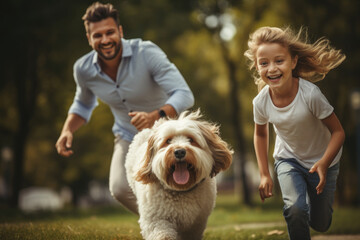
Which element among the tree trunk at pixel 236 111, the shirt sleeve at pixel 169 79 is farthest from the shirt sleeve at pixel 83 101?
the tree trunk at pixel 236 111

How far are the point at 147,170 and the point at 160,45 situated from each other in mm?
15637

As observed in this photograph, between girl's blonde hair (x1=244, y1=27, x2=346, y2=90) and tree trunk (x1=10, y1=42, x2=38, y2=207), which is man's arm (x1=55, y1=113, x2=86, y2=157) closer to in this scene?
girl's blonde hair (x1=244, y1=27, x2=346, y2=90)

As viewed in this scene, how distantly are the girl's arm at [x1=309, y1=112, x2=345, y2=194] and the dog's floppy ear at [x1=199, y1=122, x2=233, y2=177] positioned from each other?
86cm

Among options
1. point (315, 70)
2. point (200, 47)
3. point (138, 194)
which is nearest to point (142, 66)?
point (138, 194)

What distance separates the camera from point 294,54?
4.52 meters

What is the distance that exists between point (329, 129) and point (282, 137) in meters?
0.50

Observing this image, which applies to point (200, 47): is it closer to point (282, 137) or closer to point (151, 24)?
point (151, 24)

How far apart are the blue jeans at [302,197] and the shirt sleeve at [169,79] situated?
126 centimetres

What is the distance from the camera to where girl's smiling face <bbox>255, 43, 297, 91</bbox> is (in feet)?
13.9

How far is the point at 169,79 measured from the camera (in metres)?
5.35

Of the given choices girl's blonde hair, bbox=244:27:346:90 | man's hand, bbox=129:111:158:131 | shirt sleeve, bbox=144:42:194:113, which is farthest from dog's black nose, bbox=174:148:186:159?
girl's blonde hair, bbox=244:27:346:90

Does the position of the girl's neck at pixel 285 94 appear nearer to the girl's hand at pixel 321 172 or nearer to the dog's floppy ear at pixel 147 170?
the girl's hand at pixel 321 172

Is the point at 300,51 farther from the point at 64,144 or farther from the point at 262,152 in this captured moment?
the point at 64,144

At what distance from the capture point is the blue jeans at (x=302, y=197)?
400cm
